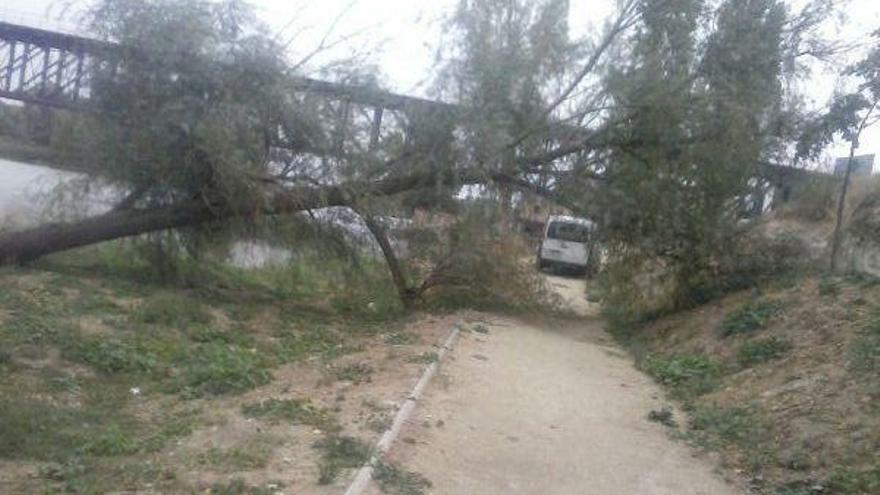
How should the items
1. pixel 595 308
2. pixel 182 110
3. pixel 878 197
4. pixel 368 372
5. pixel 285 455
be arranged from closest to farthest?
pixel 285 455 < pixel 368 372 < pixel 182 110 < pixel 878 197 < pixel 595 308

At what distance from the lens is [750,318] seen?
15.8 meters

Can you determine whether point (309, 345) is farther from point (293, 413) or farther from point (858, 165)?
point (858, 165)

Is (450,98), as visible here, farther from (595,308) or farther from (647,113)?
(595,308)

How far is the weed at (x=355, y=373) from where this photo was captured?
37.2 ft

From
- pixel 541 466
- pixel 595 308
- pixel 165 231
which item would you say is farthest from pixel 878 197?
pixel 165 231

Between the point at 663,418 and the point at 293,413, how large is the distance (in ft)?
15.0

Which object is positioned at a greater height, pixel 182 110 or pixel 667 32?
pixel 667 32

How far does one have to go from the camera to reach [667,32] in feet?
64.2

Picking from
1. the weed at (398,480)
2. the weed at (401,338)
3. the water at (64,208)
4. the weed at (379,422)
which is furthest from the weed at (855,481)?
the water at (64,208)

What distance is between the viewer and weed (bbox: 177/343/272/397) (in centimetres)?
1042

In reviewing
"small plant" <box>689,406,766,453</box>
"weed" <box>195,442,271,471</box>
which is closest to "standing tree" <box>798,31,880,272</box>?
"small plant" <box>689,406,766,453</box>

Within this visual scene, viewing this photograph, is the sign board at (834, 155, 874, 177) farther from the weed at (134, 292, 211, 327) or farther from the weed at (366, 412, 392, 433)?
the weed at (366, 412, 392, 433)

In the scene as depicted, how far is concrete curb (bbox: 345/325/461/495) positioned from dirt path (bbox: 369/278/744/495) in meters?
0.10

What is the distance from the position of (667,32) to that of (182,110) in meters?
9.96
